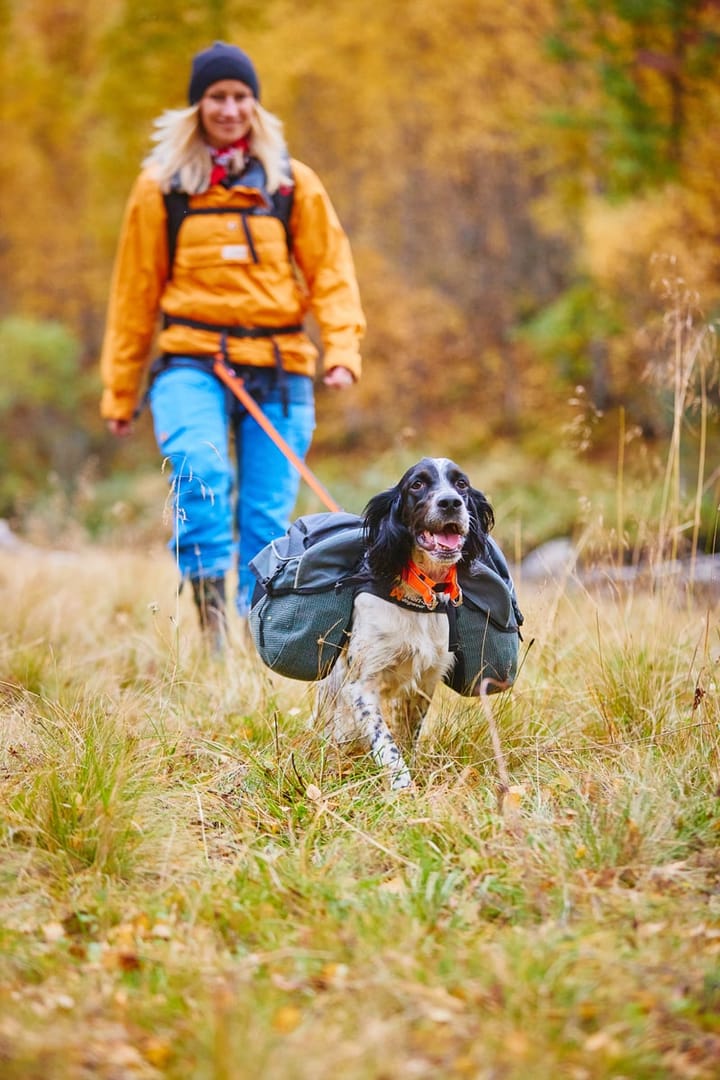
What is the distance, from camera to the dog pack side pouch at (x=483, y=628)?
3.27 m

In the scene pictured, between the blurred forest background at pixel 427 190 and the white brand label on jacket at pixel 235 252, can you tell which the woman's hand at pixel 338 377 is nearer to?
the white brand label on jacket at pixel 235 252

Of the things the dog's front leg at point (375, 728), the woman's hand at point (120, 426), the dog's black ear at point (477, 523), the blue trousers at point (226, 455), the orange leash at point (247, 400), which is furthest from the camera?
the woman's hand at point (120, 426)

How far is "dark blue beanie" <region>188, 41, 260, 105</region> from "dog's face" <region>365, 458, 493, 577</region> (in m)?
2.06

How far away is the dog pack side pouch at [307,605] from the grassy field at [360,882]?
23 centimetres

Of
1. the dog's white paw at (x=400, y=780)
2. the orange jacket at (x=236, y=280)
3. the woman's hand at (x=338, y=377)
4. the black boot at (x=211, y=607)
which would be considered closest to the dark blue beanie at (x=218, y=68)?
the orange jacket at (x=236, y=280)

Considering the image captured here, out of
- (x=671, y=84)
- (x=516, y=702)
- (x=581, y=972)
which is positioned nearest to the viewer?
(x=581, y=972)

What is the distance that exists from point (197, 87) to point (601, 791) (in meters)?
3.20

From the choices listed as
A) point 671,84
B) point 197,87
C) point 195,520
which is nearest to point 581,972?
point 195,520

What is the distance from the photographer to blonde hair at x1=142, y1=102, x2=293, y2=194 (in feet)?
14.2

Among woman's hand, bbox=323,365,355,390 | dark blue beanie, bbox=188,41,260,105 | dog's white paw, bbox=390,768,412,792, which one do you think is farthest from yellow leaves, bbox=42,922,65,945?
dark blue beanie, bbox=188,41,260,105

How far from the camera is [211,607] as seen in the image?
4.34 meters

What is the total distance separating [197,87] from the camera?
4.41m

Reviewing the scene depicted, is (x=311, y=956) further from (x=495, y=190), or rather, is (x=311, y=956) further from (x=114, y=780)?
(x=495, y=190)

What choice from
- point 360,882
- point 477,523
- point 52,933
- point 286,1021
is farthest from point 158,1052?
point 477,523
